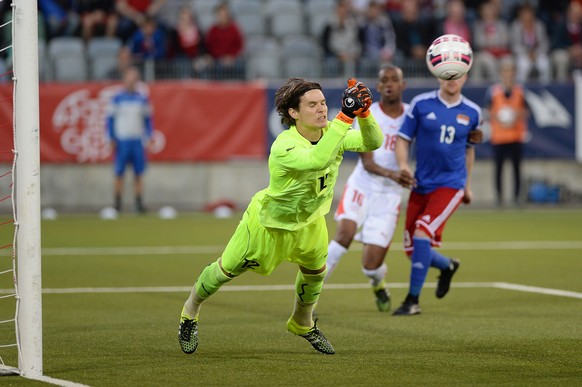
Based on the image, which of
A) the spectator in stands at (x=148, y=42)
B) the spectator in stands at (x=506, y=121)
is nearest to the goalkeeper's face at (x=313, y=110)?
the spectator in stands at (x=506, y=121)

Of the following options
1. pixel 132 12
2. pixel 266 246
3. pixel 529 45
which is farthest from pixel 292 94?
pixel 529 45

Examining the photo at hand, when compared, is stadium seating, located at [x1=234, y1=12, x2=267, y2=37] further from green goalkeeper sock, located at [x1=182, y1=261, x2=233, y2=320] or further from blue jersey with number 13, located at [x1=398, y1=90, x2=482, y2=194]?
green goalkeeper sock, located at [x1=182, y1=261, x2=233, y2=320]

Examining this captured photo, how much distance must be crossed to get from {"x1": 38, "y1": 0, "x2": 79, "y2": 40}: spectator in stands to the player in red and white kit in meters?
14.3

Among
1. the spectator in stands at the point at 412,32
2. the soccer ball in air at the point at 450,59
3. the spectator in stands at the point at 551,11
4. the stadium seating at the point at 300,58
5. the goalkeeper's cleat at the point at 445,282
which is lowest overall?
the goalkeeper's cleat at the point at 445,282

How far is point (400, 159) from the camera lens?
1037 cm

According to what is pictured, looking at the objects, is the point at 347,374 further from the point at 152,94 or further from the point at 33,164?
the point at 152,94

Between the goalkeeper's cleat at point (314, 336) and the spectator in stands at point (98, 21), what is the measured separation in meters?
16.5

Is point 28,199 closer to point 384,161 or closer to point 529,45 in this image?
point 384,161

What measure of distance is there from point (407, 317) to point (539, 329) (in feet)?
4.27

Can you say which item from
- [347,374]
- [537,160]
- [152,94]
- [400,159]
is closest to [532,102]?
[537,160]

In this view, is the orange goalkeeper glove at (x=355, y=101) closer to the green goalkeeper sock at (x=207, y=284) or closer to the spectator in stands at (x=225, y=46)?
the green goalkeeper sock at (x=207, y=284)

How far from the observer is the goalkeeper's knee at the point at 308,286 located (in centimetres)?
806

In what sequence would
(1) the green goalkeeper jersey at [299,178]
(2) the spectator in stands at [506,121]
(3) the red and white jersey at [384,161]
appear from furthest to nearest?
(2) the spectator in stands at [506,121]
(3) the red and white jersey at [384,161]
(1) the green goalkeeper jersey at [299,178]

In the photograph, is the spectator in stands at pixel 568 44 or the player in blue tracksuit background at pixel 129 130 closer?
the player in blue tracksuit background at pixel 129 130
